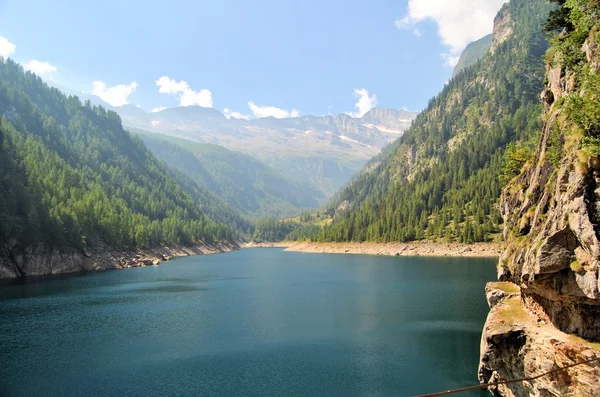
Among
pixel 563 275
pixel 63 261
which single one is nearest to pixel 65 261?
pixel 63 261

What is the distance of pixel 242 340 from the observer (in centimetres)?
4703

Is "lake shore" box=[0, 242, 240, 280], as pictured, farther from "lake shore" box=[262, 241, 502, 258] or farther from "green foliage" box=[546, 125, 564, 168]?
"green foliage" box=[546, 125, 564, 168]

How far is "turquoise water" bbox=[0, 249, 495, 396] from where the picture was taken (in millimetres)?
33875

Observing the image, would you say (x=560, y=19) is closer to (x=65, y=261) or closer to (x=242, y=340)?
(x=242, y=340)

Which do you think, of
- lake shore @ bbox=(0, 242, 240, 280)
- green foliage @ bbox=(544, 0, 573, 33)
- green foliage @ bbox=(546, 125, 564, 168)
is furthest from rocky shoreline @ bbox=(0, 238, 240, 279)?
green foliage @ bbox=(544, 0, 573, 33)

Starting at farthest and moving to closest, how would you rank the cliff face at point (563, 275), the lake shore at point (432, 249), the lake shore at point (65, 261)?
1. the lake shore at point (432, 249)
2. the lake shore at point (65, 261)
3. the cliff face at point (563, 275)

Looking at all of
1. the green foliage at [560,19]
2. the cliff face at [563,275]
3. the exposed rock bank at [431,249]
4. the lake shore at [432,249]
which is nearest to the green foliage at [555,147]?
the cliff face at [563,275]

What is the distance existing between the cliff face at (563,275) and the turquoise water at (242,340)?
5.66 metres

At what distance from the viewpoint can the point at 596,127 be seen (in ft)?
81.2

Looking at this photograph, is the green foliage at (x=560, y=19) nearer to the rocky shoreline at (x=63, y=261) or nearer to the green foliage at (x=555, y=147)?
the green foliage at (x=555, y=147)

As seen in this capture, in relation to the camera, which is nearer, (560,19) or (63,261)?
(560,19)

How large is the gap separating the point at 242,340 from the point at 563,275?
33993mm

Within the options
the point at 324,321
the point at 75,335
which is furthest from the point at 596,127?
the point at 75,335

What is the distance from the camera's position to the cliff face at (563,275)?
75.3 ft
